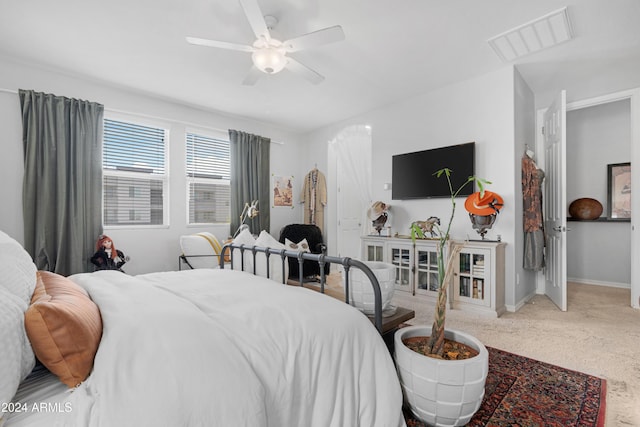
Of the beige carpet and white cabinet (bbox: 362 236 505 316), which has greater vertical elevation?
white cabinet (bbox: 362 236 505 316)

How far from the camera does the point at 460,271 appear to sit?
3127 millimetres

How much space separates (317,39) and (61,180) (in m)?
2.88

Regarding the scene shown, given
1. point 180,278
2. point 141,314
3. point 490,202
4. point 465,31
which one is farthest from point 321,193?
point 141,314

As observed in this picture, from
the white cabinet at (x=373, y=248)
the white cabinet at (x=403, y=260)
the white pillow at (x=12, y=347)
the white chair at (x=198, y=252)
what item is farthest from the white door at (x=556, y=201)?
the white pillow at (x=12, y=347)

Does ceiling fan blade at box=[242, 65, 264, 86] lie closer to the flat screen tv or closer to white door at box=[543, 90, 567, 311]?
the flat screen tv

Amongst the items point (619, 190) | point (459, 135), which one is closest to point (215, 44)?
point (459, 135)

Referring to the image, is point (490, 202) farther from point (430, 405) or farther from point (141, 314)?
point (141, 314)

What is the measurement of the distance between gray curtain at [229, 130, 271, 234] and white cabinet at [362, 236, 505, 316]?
6.28ft

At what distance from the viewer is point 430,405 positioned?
1288mm

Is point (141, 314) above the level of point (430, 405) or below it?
above

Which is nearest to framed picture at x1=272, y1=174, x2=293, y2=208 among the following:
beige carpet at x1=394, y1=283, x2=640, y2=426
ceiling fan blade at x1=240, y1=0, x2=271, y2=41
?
beige carpet at x1=394, y1=283, x2=640, y2=426

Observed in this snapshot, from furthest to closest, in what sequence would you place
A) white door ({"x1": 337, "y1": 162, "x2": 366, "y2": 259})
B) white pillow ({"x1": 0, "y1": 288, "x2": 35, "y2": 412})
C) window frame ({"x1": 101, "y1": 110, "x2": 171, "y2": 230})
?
white door ({"x1": 337, "y1": 162, "x2": 366, "y2": 259}), window frame ({"x1": 101, "y1": 110, "x2": 171, "y2": 230}), white pillow ({"x1": 0, "y1": 288, "x2": 35, "y2": 412})

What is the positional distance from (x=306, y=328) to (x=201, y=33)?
2519mm

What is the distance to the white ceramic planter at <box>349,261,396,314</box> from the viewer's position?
146 cm
